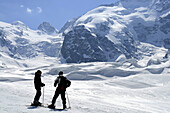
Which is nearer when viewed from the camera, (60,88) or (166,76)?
(60,88)

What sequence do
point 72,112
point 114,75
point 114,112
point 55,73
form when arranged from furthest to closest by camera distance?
point 55,73 < point 114,75 < point 114,112 < point 72,112

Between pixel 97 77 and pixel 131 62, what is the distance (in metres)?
39.7

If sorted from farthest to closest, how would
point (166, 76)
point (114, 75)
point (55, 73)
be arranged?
1. point (55, 73)
2. point (114, 75)
3. point (166, 76)

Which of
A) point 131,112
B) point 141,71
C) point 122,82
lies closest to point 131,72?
point 141,71

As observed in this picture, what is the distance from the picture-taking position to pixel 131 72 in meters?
84.5

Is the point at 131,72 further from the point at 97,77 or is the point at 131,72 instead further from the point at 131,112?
the point at 131,112

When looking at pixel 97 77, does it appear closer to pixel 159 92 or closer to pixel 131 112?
pixel 159 92

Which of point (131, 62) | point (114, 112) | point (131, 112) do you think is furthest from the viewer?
point (131, 62)

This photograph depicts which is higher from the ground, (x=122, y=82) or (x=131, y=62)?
(x=131, y=62)

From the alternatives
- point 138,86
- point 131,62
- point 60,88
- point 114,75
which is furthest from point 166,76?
point 60,88

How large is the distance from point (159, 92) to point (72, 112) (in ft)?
115

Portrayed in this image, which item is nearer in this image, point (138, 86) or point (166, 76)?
point (138, 86)

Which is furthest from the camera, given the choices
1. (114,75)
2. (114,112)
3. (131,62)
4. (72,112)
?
(131,62)

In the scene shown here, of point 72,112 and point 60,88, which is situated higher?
point 60,88
